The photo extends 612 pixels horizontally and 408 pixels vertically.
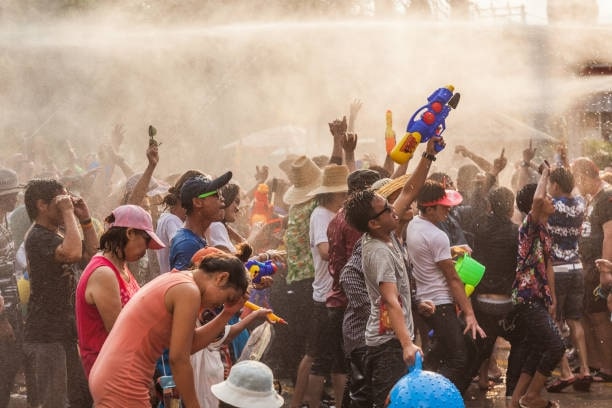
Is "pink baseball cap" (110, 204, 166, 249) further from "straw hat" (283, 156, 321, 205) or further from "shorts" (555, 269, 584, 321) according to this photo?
"shorts" (555, 269, 584, 321)

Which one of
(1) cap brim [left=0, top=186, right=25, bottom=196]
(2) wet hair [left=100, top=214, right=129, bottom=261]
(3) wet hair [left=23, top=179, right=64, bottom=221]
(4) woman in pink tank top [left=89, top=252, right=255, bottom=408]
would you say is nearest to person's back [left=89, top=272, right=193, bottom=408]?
(4) woman in pink tank top [left=89, top=252, right=255, bottom=408]

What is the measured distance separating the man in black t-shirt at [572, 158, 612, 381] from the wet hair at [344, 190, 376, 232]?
394 cm

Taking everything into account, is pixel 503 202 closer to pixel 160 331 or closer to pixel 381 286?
pixel 381 286

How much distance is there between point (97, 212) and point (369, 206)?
17.8 feet

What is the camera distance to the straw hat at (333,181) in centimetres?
732

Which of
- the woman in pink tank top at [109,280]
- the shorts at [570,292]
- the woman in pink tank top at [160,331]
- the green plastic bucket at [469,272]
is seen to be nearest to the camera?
the woman in pink tank top at [160,331]

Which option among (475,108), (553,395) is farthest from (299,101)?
(553,395)

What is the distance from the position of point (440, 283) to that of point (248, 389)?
8.58 ft

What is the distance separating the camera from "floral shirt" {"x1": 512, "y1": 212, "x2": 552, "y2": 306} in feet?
24.8

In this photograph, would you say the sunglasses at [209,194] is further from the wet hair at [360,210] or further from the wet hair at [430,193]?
the wet hair at [430,193]

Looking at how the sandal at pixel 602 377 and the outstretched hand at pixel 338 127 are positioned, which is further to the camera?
the sandal at pixel 602 377

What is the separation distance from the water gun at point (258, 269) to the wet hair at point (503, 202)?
3.06 meters

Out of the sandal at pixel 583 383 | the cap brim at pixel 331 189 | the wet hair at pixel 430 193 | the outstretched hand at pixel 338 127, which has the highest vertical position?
the outstretched hand at pixel 338 127

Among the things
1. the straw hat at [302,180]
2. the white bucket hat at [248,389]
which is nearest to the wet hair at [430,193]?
the straw hat at [302,180]
